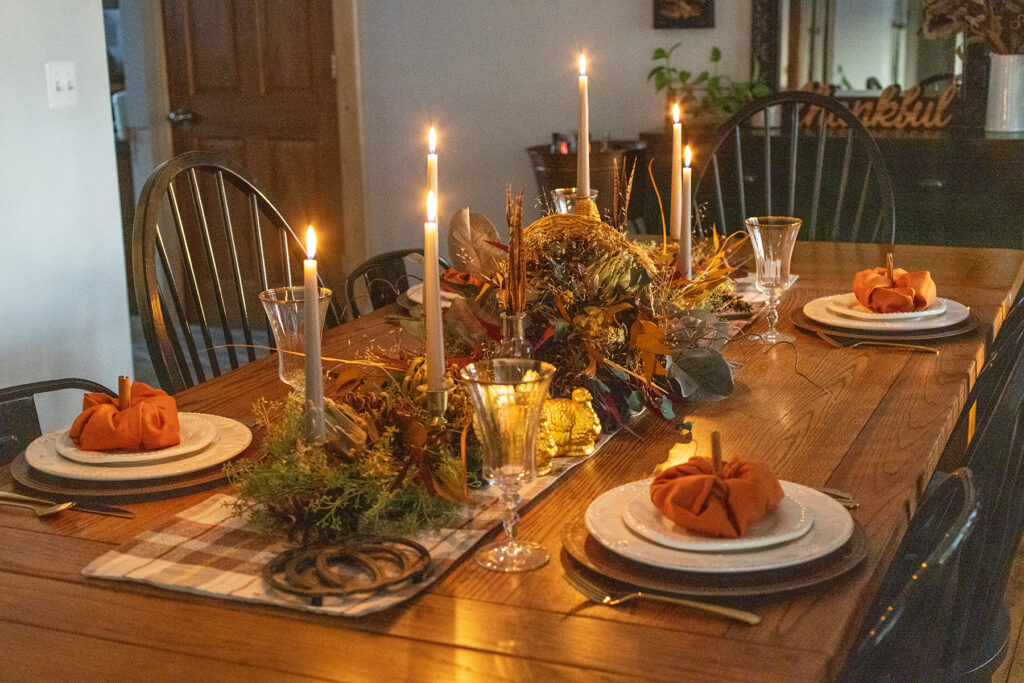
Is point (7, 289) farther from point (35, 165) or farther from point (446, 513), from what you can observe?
point (446, 513)

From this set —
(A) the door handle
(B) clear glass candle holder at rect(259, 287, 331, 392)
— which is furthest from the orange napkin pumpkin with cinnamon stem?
(A) the door handle

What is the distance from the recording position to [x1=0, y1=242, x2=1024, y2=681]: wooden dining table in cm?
81

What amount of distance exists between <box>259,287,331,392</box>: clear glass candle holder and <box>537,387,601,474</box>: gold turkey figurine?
0.27 metres

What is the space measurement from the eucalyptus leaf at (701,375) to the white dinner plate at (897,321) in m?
0.44

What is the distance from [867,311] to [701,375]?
0.52 m

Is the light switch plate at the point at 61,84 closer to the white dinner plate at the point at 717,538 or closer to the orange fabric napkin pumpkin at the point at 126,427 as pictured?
the orange fabric napkin pumpkin at the point at 126,427

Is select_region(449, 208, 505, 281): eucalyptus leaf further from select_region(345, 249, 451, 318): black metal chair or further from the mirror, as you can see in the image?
the mirror

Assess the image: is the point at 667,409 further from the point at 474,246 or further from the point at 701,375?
the point at 474,246

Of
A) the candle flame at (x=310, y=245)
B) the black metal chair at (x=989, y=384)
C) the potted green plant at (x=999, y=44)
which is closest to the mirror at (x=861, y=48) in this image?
the potted green plant at (x=999, y=44)

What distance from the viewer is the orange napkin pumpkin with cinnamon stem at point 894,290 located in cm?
173

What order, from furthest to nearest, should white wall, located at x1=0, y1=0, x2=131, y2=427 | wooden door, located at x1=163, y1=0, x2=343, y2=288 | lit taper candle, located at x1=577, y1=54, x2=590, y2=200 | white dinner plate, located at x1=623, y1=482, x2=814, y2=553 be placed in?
1. wooden door, located at x1=163, y1=0, x2=343, y2=288
2. white wall, located at x1=0, y1=0, x2=131, y2=427
3. lit taper candle, located at x1=577, y1=54, x2=590, y2=200
4. white dinner plate, located at x1=623, y1=482, x2=814, y2=553

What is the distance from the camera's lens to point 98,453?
47.5 inches

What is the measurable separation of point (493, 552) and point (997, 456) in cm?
66

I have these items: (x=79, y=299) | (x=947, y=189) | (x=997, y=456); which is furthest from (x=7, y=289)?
(x=947, y=189)
